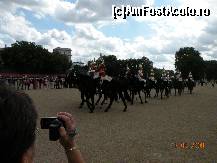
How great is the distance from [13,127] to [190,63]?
133718 mm

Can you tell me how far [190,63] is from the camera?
437 feet

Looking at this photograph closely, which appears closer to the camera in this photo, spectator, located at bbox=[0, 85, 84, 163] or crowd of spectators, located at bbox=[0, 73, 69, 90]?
spectator, located at bbox=[0, 85, 84, 163]

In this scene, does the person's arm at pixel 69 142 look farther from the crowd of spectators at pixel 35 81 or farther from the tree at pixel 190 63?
the tree at pixel 190 63

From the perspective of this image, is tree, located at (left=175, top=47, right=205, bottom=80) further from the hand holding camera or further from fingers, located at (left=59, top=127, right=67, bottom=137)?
fingers, located at (left=59, top=127, right=67, bottom=137)

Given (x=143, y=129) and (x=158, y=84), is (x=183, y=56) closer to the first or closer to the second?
(x=158, y=84)

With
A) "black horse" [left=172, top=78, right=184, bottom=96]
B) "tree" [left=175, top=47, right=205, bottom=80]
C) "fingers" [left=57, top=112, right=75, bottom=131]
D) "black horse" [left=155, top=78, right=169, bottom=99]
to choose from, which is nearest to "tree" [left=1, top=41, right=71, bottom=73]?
"tree" [left=175, top=47, right=205, bottom=80]

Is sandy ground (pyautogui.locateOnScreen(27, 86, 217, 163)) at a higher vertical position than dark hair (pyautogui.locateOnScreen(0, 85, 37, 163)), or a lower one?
lower

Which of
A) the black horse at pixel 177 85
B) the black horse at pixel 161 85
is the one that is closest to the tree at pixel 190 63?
the black horse at pixel 177 85

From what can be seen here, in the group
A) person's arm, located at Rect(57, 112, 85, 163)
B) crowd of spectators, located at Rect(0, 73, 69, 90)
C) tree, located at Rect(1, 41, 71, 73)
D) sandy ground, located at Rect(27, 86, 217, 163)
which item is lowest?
sandy ground, located at Rect(27, 86, 217, 163)

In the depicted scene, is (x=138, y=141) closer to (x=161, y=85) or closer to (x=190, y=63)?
(x=161, y=85)

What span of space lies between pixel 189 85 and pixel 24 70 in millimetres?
56020

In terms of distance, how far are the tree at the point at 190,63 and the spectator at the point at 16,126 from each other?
130 metres

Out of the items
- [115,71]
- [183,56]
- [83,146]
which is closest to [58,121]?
[83,146]

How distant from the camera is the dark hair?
177 centimetres
